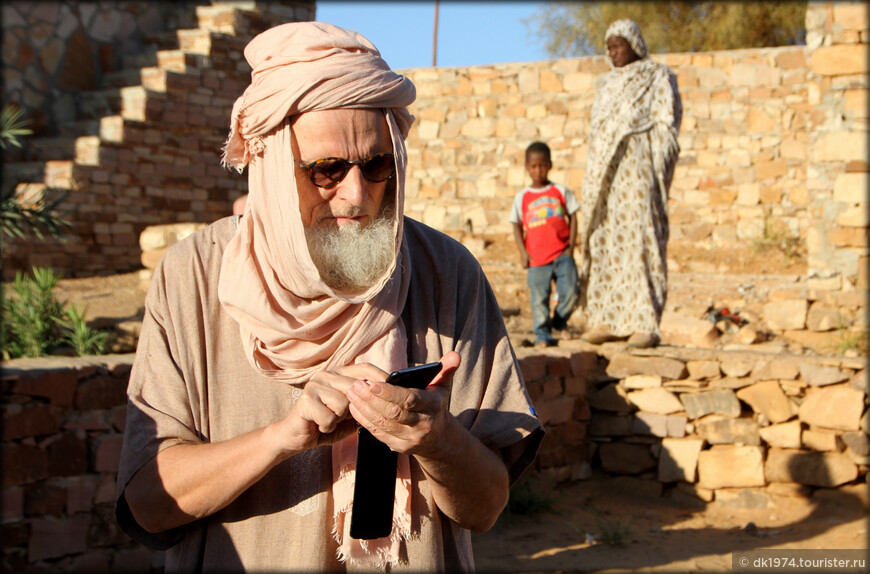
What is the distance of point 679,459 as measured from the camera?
6.18 m

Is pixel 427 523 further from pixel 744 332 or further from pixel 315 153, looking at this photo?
pixel 744 332

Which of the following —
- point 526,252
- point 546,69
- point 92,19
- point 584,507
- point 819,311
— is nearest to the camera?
point 584,507

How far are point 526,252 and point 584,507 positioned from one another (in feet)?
6.90

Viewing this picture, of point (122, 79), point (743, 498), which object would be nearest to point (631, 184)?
point (743, 498)

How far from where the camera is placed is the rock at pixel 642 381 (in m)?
6.29

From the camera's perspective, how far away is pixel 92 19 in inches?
443

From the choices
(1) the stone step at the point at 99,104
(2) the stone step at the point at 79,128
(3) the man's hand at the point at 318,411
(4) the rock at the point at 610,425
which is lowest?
(4) the rock at the point at 610,425

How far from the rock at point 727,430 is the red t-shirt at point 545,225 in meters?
1.72

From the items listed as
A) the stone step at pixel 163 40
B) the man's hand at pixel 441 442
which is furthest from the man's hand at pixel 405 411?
the stone step at pixel 163 40

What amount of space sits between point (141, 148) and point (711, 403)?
6.96 m

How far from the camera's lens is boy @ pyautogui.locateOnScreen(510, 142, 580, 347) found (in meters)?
6.88

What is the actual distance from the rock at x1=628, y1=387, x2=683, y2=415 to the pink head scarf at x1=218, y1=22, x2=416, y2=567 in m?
4.84

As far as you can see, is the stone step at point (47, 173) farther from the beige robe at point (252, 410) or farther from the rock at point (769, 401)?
the beige robe at point (252, 410)

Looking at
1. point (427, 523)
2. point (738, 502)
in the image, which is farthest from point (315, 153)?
point (738, 502)
